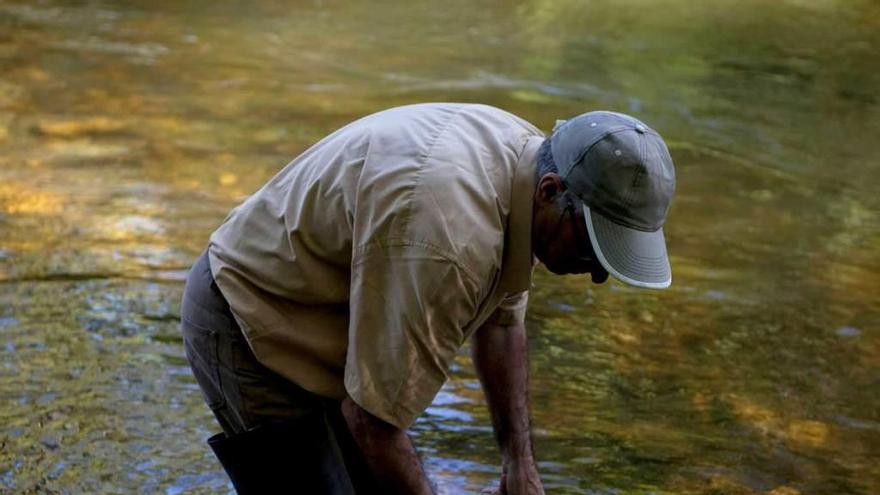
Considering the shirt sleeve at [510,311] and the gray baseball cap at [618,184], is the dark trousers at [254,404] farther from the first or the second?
the gray baseball cap at [618,184]

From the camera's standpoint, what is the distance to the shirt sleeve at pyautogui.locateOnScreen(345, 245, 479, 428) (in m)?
2.38

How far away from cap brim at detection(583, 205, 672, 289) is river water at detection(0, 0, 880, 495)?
1.63m

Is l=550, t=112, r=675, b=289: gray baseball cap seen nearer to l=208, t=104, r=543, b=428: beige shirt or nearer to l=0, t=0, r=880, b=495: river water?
l=208, t=104, r=543, b=428: beige shirt

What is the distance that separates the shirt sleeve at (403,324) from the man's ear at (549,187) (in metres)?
0.23

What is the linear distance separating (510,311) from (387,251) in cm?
76

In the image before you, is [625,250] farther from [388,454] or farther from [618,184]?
[388,454]

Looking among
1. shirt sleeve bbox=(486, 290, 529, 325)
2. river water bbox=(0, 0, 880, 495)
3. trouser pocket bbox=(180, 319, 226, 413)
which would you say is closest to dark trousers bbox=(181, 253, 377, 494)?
trouser pocket bbox=(180, 319, 226, 413)

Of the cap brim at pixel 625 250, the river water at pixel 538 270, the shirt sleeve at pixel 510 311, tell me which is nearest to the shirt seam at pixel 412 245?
the cap brim at pixel 625 250

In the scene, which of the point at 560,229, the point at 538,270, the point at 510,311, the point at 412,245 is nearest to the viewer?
the point at 412,245

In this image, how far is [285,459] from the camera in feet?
9.30

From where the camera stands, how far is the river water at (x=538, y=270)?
426 cm

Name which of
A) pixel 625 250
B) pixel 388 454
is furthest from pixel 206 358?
pixel 625 250

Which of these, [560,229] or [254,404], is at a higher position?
[560,229]

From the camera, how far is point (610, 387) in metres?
4.80
